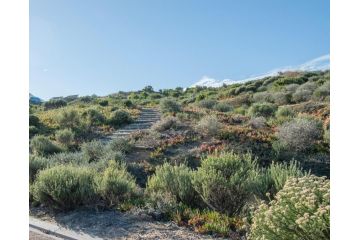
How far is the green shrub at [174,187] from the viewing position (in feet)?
23.0

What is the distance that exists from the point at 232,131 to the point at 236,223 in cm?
881

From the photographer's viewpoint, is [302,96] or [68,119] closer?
[68,119]

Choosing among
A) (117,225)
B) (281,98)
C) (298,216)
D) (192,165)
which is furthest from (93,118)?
(298,216)

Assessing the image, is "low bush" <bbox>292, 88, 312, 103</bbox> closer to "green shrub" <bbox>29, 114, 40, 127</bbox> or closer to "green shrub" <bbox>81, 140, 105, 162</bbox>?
"green shrub" <bbox>29, 114, 40, 127</bbox>

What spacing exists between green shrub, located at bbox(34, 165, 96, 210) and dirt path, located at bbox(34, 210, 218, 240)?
0.73 feet

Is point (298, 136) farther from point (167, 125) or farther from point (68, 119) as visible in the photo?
point (68, 119)

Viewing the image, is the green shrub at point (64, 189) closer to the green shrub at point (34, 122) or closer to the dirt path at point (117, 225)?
the dirt path at point (117, 225)

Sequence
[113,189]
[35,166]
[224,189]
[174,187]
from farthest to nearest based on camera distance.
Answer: [35,166], [174,187], [113,189], [224,189]

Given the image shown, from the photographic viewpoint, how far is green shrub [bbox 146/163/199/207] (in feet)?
23.0

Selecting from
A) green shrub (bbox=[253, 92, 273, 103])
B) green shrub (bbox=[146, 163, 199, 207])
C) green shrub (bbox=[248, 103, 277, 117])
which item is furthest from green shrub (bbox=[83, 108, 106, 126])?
green shrub (bbox=[146, 163, 199, 207])

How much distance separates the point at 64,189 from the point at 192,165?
5.58m

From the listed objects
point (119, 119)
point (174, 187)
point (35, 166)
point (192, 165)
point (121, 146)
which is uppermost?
point (119, 119)

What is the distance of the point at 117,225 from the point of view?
232 inches
